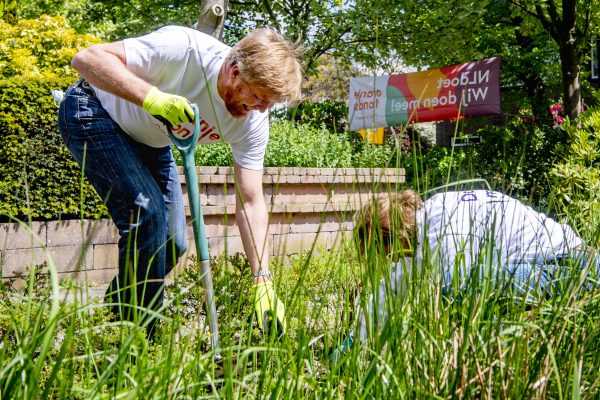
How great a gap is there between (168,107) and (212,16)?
4956 millimetres

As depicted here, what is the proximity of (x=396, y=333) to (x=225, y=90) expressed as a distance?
1595mm

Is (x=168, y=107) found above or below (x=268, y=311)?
above

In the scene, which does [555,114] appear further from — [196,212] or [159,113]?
[196,212]

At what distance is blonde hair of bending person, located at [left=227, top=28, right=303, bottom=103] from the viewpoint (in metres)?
2.58

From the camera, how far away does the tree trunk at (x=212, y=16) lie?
Answer: 7.14 metres

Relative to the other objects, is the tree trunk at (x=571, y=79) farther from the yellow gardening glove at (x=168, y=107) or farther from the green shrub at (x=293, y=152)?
the yellow gardening glove at (x=168, y=107)

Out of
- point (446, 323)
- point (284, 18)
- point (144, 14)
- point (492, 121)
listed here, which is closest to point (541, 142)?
point (284, 18)

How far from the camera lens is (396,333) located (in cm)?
143

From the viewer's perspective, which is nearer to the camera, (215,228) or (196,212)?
(196,212)

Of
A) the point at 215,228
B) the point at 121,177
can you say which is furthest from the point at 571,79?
the point at 121,177

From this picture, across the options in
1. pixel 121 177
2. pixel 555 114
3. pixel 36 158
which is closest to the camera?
pixel 121 177

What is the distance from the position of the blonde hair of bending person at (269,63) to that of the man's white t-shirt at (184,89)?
16 centimetres

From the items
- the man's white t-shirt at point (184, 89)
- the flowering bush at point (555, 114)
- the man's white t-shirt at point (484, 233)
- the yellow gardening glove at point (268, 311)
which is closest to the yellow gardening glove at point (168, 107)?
the man's white t-shirt at point (184, 89)

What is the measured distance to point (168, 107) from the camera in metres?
2.49
